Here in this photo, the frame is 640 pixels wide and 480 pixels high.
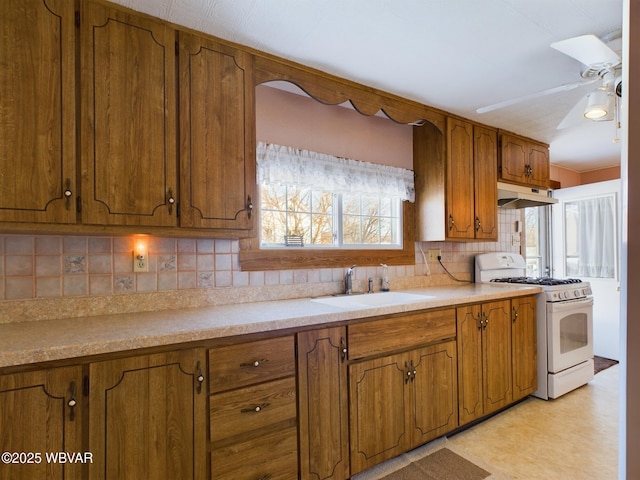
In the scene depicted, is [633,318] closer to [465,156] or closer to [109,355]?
[109,355]

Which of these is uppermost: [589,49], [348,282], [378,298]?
[589,49]

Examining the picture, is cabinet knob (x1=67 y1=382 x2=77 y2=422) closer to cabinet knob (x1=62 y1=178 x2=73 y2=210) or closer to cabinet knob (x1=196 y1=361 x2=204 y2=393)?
cabinet knob (x1=196 y1=361 x2=204 y2=393)

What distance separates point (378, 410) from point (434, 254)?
154cm

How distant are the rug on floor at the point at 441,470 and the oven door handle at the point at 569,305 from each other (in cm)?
144

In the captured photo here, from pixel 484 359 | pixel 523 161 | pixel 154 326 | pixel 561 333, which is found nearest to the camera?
pixel 154 326

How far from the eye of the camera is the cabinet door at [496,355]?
2.46 m

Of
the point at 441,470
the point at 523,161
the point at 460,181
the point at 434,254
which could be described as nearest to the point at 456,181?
the point at 460,181

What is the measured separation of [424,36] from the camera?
5.87 feet

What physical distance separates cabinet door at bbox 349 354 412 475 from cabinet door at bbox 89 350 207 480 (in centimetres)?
77

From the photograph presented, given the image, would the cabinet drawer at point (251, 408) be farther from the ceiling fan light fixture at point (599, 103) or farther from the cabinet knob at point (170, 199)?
the ceiling fan light fixture at point (599, 103)

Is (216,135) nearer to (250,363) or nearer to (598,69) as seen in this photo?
(250,363)

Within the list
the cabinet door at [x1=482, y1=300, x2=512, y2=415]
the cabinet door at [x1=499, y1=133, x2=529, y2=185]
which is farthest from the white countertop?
the cabinet door at [x1=499, y1=133, x2=529, y2=185]

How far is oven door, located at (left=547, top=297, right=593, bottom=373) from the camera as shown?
2.82m

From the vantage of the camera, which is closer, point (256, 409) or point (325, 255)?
point (256, 409)
